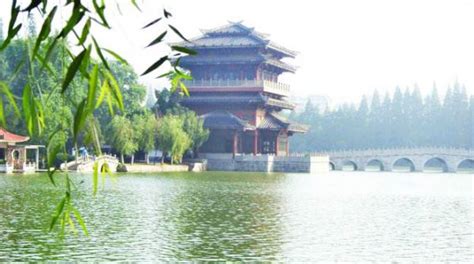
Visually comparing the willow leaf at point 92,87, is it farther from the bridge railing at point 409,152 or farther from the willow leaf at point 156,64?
the bridge railing at point 409,152

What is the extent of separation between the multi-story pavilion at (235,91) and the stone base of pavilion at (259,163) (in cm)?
90

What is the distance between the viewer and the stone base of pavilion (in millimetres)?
55375

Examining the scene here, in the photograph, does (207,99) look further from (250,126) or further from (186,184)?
(186,184)

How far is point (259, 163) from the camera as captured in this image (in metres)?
55.3

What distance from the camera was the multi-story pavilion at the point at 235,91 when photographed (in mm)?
57156

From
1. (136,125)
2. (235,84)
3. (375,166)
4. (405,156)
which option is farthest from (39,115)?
(375,166)

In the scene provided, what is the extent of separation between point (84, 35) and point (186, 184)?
32639 millimetres

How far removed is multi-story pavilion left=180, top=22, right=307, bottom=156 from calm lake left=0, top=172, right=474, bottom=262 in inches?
1052

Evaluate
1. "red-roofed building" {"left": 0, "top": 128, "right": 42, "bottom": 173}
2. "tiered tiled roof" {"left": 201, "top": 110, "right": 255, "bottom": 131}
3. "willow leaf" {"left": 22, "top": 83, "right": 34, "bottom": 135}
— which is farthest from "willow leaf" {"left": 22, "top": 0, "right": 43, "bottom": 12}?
"tiered tiled roof" {"left": 201, "top": 110, "right": 255, "bottom": 131}

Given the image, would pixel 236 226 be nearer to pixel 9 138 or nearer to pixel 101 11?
pixel 101 11

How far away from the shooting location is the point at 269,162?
5559 cm

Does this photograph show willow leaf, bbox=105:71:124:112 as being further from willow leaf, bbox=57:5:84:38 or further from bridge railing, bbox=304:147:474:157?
bridge railing, bbox=304:147:474:157

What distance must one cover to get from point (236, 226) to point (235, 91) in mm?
39992

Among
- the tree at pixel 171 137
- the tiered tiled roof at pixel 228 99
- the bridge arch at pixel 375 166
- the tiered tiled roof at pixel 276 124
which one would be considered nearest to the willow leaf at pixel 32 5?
Answer: the tree at pixel 171 137
